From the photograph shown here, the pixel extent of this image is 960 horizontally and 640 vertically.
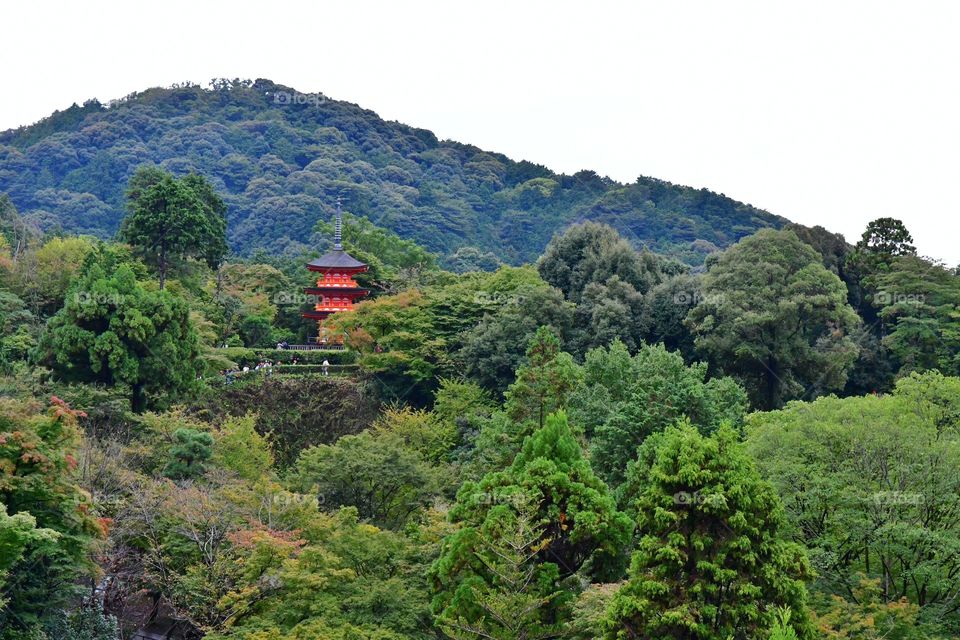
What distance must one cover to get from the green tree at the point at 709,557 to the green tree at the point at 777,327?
662 inches

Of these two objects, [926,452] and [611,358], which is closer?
[926,452]

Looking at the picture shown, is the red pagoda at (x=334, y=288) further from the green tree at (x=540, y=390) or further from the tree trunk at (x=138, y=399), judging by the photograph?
the green tree at (x=540, y=390)

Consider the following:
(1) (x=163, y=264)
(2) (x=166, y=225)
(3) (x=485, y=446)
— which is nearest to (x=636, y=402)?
(3) (x=485, y=446)

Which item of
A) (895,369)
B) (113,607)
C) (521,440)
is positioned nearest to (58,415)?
(113,607)

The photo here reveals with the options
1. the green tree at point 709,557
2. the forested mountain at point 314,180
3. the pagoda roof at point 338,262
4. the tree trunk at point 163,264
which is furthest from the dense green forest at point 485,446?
the forested mountain at point 314,180

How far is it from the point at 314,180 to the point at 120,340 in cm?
6804

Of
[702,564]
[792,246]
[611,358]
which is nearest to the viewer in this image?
[702,564]

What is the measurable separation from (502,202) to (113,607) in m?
85.3

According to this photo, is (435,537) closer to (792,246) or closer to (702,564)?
(702,564)

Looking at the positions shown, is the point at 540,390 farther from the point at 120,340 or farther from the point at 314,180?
the point at 314,180

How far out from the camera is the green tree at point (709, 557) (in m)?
15.3

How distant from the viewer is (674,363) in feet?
84.7

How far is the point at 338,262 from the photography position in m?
47.3

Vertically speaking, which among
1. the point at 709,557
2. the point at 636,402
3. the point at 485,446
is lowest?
the point at 485,446
